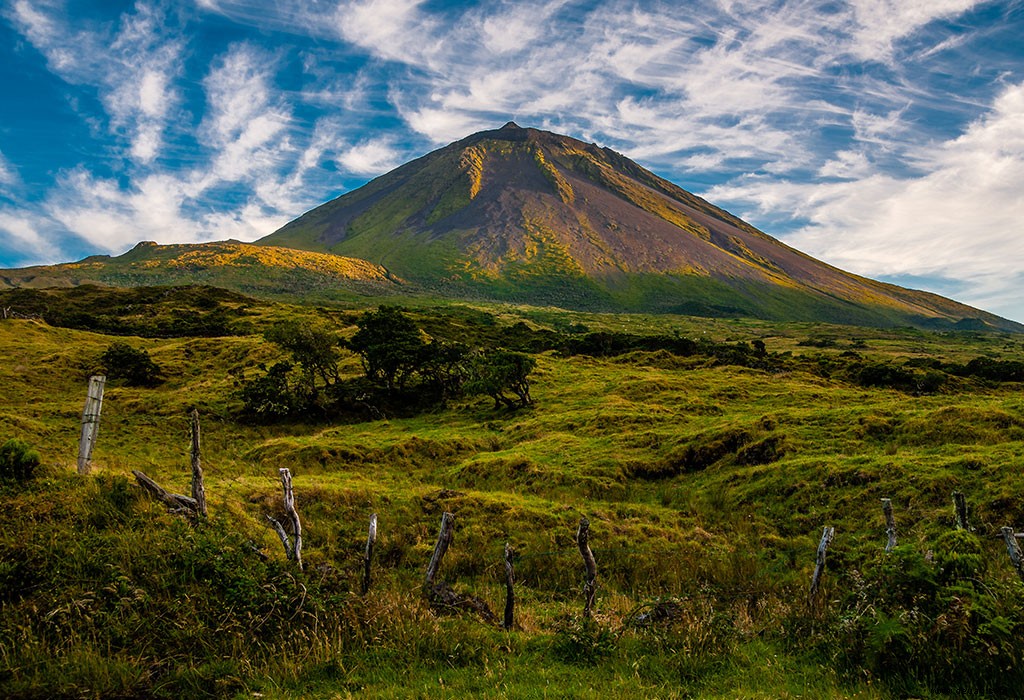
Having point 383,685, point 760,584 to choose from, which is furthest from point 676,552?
point 383,685

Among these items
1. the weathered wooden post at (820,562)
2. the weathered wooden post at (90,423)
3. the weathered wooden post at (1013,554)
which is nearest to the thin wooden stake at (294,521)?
the weathered wooden post at (90,423)

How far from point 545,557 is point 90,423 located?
11.4 metres

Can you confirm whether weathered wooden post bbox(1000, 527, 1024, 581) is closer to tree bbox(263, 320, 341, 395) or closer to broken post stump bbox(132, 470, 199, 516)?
broken post stump bbox(132, 470, 199, 516)

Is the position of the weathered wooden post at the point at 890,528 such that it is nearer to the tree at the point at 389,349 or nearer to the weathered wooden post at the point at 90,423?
the weathered wooden post at the point at 90,423

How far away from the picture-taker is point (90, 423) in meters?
11.1

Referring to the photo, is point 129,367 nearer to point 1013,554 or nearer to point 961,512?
point 961,512

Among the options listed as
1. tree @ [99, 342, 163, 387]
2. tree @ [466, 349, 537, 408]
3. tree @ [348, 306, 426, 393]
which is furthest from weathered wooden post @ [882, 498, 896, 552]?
tree @ [99, 342, 163, 387]

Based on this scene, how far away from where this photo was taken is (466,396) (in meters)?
44.4

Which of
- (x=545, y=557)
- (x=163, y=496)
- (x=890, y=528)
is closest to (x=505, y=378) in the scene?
(x=545, y=557)

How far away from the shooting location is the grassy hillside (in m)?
6.66

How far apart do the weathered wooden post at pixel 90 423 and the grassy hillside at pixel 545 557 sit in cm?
47

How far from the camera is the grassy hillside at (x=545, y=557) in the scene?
21.8ft

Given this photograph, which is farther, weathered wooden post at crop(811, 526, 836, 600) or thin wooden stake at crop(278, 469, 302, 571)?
thin wooden stake at crop(278, 469, 302, 571)

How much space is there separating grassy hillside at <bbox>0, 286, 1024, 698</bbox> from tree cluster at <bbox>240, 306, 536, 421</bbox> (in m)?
3.60
